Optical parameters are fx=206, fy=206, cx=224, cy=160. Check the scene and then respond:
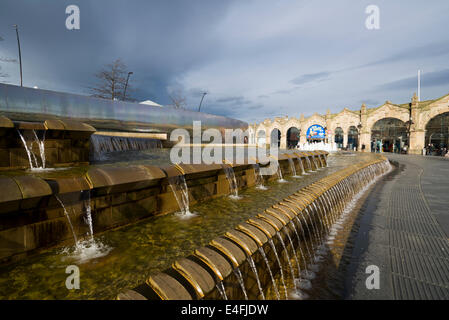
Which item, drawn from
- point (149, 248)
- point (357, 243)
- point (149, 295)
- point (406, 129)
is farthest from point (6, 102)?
point (406, 129)

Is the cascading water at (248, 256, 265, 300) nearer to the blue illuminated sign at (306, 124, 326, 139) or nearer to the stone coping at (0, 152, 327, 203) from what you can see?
the stone coping at (0, 152, 327, 203)

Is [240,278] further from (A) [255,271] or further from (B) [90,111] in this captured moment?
(B) [90,111]

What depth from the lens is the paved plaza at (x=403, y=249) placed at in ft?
8.87

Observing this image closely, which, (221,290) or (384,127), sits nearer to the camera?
(221,290)

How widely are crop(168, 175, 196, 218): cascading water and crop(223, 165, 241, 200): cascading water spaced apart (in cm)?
142

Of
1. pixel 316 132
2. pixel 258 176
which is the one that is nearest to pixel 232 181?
pixel 258 176

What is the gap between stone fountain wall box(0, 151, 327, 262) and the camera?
7.72 ft

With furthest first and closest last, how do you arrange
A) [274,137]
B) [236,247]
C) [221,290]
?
[274,137] → [236,247] → [221,290]

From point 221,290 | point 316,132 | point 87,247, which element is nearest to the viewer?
point 221,290

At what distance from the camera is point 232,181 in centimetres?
612

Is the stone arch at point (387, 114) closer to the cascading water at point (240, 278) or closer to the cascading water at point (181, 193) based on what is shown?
the cascading water at point (181, 193)

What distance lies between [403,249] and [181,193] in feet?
14.0
